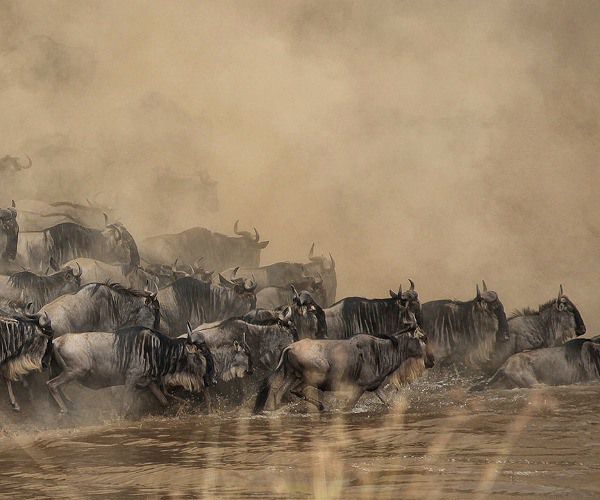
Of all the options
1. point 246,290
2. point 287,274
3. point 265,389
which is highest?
point 287,274

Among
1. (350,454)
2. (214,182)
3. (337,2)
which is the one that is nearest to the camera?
(350,454)

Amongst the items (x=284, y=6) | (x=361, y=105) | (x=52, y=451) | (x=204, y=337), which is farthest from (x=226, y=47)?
(x=52, y=451)

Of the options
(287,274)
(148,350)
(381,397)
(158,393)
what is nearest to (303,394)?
(381,397)

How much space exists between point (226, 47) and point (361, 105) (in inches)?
158

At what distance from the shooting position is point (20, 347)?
11.5 meters

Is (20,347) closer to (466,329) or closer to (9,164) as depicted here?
(466,329)

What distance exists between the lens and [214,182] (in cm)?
2780

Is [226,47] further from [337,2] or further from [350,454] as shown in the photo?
[350,454]

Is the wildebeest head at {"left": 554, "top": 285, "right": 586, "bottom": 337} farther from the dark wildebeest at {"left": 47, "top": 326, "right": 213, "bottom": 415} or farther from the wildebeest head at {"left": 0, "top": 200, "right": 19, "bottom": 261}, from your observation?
the wildebeest head at {"left": 0, "top": 200, "right": 19, "bottom": 261}

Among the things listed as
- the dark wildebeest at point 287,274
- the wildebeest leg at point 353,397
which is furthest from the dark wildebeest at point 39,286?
the dark wildebeest at point 287,274

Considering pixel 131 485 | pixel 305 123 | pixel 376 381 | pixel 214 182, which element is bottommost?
pixel 131 485

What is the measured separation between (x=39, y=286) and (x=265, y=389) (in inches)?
129

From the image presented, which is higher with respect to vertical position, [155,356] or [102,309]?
[102,309]

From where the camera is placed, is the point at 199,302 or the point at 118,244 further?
the point at 118,244
